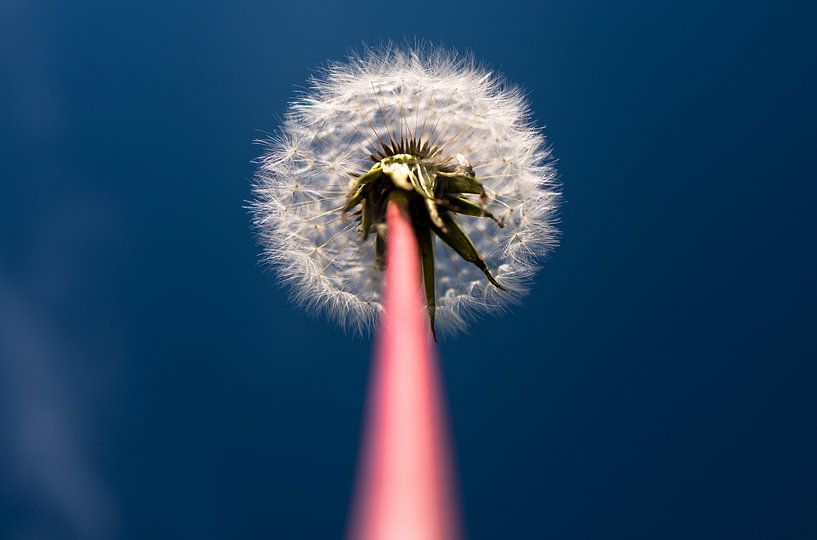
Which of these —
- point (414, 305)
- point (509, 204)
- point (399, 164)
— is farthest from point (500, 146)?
point (414, 305)

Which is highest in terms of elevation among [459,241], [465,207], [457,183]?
[457,183]

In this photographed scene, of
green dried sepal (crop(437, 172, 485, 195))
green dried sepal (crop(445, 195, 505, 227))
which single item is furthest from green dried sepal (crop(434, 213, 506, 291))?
green dried sepal (crop(437, 172, 485, 195))

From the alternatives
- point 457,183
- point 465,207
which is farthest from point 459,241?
point 457,183

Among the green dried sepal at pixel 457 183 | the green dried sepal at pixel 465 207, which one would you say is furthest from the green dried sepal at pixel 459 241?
the green dried sepal at pixel 457 183

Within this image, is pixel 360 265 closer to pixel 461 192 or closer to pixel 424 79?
pixel 461 192

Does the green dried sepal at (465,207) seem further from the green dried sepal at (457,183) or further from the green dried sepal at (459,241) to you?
the green dried sepal at (459,241)

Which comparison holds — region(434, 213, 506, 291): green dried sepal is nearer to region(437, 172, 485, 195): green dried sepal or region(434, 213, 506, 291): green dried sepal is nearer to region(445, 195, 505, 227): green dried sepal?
region(445, 195, 505, 227): green dried sepal

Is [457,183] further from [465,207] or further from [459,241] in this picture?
[459,241]

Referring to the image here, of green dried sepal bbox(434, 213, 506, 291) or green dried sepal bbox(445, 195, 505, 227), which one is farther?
green dried sepal bbox(445, 195, 505, 227)
